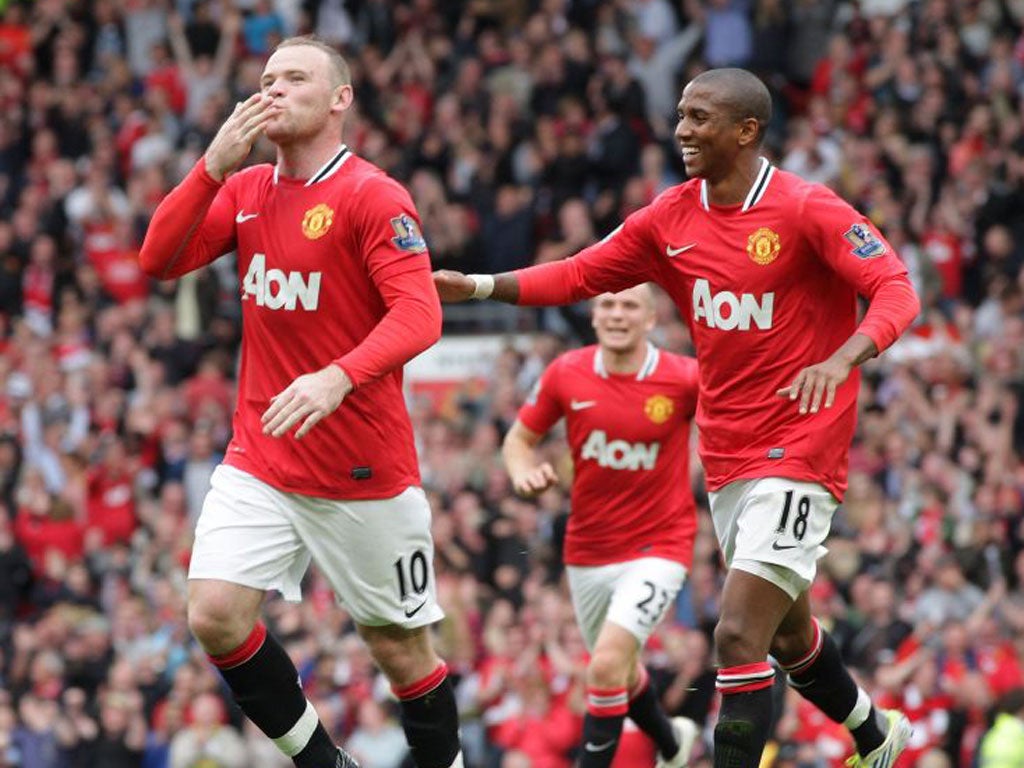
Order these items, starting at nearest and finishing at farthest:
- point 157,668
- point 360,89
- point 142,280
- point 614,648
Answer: point 614,648, point 157,668, point 142,280, point 360,89

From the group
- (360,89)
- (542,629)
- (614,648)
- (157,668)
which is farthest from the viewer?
(360,89)

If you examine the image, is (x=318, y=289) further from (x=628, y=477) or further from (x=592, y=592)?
(x=592, y=592)

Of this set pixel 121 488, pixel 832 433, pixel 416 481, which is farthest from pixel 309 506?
pixel 121 488

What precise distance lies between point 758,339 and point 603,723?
2975mm

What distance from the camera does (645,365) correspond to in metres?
11.9

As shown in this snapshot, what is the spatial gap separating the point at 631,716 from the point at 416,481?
2967mm

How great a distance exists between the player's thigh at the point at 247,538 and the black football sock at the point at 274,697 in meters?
0.26

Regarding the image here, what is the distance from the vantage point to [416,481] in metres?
9.20

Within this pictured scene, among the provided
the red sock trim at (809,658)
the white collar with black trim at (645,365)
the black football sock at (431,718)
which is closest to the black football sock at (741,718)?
the red sock trim at (809,658)

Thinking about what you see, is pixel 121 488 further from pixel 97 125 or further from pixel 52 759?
pixel 97 125

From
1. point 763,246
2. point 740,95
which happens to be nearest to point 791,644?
point 763,246

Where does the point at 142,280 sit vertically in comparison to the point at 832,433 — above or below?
below

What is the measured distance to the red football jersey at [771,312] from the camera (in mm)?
8945

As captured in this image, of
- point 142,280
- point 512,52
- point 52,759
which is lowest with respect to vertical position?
point 52,759
